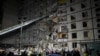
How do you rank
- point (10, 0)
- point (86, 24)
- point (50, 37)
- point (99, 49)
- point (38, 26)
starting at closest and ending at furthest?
point (99, 49) < point (86, 24) < point (50, 37) < point (38, 26) < point (10, 0)

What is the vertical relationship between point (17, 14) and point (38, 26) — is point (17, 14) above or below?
above

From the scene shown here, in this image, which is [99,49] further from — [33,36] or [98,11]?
[33,36]

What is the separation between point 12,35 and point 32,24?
5.38 metres

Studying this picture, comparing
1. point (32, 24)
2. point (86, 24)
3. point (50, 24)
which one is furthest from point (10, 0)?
point (86, 24)

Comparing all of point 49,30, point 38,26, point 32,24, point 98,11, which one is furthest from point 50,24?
point 98,11

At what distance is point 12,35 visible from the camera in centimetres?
3275

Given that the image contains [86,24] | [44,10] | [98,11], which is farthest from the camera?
[44,10]

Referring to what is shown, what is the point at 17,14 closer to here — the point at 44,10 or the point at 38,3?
the point at 38,3

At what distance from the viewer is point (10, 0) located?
41.5 meters

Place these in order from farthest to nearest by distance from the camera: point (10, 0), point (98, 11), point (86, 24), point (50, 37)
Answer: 1. point (10, 0)
2. point (50, 37)
3. point (86, 24)
4. point (98, 11)

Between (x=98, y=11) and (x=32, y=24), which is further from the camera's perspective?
(x=32, y=24)

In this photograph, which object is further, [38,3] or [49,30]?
[38,3]

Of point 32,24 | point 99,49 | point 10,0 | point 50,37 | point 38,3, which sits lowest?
point 99,49

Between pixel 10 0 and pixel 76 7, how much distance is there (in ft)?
78.7
